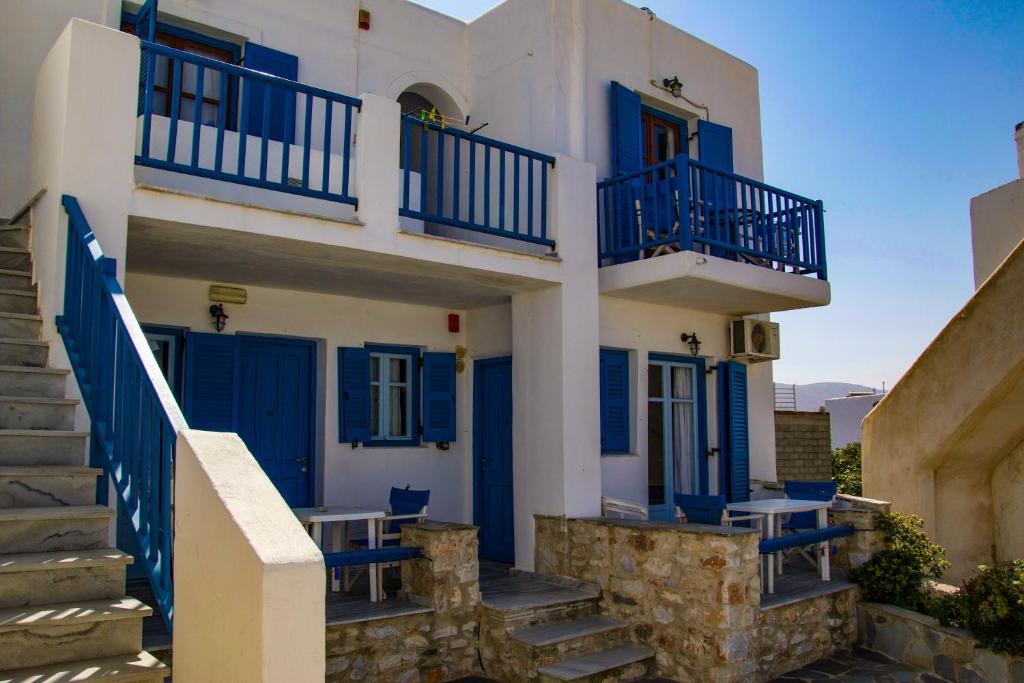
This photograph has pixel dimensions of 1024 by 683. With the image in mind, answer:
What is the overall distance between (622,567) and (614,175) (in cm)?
438

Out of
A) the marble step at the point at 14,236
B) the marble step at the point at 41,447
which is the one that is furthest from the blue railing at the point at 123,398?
the marble step at the point at 14,236

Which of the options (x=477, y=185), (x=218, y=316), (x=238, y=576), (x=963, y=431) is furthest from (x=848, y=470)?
(x=238, y=576)

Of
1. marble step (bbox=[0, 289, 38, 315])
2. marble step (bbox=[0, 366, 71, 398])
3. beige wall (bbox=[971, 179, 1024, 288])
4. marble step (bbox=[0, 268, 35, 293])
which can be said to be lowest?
marble step (bbox=[0, 366, 71, 398])

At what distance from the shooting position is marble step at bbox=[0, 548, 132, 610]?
11.8 ft

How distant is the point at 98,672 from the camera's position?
333cm

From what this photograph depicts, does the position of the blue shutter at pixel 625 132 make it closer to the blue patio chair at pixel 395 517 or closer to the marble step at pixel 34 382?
the blue patio chair at pixel 395 517

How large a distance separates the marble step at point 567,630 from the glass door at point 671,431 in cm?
222

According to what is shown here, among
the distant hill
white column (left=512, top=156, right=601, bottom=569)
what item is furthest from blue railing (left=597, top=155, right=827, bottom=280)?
the distant hill

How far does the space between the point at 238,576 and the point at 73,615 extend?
1222mm

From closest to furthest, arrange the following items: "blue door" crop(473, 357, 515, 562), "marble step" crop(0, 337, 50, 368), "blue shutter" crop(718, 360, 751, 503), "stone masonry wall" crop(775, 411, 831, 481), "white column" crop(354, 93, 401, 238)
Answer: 1. "marble step" crop(0, 337, 50, 368)
2. "white column" crop(354, 93, 401, 238)
3. "blue door" crop(473, 357, 515, 562)
4. "blue shutter" crop(718, 360, 751, 503)
5. "stone masonry wall" crop(775, 411, 831, 481)

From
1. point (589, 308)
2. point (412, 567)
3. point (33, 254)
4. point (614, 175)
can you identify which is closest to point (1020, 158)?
point (614, 175)

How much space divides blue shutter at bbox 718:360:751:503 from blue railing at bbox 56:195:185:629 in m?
7.17

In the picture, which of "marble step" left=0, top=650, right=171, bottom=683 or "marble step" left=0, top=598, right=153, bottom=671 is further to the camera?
"marble step" left=0, top=598, right=153, bottom=671

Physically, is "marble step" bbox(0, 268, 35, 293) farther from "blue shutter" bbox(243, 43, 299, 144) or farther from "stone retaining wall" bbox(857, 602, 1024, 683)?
"stone retaining wall" bbox(857, 602, 1024, 683)
